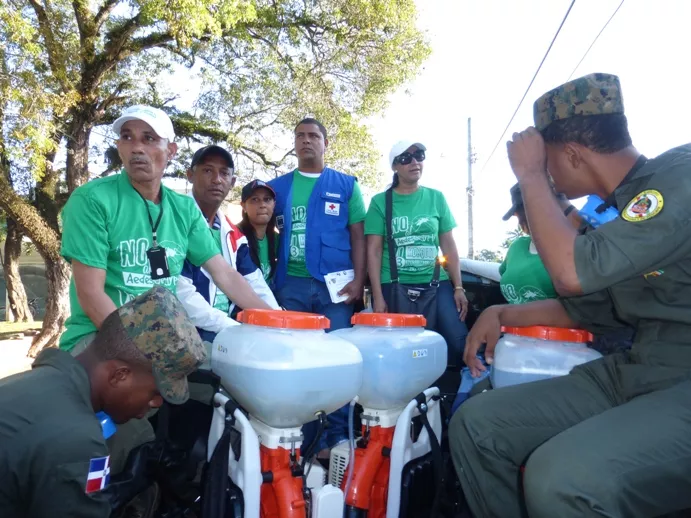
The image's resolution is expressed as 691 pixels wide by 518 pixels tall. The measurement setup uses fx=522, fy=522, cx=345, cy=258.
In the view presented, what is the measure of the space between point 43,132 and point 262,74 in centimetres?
458

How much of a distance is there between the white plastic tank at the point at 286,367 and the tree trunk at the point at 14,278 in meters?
14.7

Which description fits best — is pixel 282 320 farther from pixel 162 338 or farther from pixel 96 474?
pixel 96 474

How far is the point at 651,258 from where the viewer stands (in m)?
1.42

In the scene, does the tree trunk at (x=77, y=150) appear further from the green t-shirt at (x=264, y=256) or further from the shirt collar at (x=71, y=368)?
the shirt collar at (x=71, y=368)

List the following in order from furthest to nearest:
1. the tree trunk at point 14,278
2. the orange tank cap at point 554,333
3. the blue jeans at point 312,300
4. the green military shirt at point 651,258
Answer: the tree trunk at point 14,278 < the blue jeans at point 312,300 < the orange tank cap at point 554,333 < the green military shirt at point 651,258

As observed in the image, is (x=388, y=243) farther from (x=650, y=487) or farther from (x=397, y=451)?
(x=650, y=487)

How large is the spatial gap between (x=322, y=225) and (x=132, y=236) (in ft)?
4.67

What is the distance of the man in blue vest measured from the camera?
3256 mm

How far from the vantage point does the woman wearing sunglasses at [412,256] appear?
3332 mm

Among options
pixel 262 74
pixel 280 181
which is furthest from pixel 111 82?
pixel 280 181

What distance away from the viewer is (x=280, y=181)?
354 centimetres

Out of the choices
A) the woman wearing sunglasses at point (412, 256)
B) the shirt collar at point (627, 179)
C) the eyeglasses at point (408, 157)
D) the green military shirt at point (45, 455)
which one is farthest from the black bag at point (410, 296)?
the green military shirt at point (45, 455)

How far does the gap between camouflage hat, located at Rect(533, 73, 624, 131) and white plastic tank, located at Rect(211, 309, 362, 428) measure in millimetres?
1070

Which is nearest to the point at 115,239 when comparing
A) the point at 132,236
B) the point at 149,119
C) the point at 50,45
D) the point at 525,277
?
the point at 132,236
